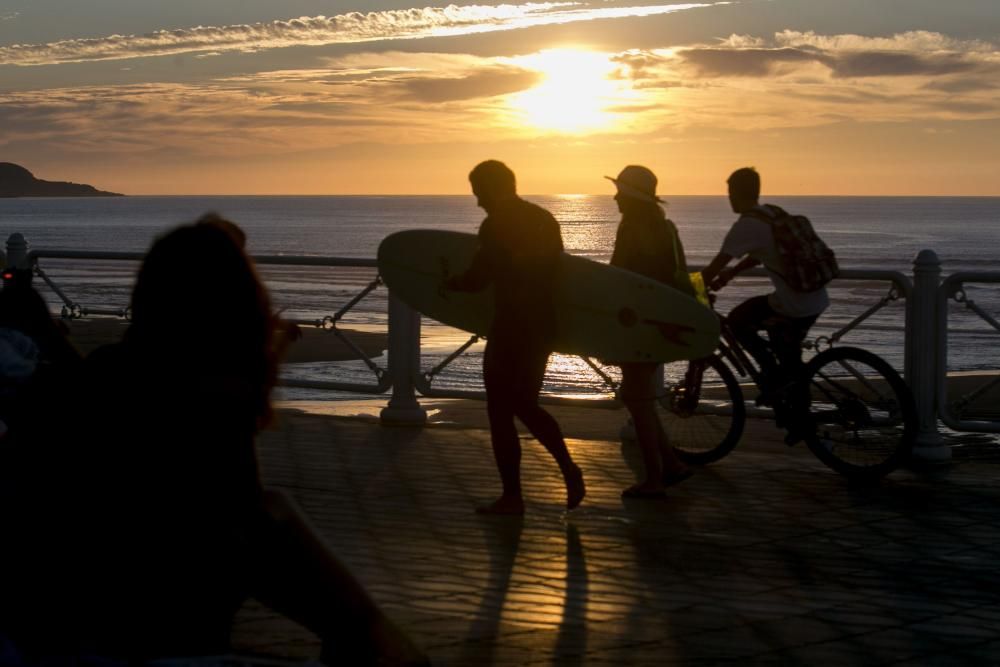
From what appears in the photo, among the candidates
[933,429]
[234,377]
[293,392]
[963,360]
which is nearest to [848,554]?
[933,429]

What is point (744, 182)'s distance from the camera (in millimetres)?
7820

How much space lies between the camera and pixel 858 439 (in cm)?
808

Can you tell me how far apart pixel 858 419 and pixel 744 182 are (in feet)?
4.83

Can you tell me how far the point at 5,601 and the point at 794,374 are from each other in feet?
19.3

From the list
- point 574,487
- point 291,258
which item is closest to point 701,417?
point 574,487

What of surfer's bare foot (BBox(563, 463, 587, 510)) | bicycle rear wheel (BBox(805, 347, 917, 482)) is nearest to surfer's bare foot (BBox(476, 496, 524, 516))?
surfer's bare foot (BBox(563, 463, 587, 510))

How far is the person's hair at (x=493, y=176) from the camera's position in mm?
6793

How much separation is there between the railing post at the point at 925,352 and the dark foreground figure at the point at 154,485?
6383 millimetres

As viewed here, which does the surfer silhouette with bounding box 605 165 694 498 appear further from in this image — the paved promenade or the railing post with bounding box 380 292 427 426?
the railing post with bounding box 380 292 427 426

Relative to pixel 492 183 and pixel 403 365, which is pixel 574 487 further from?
pixel 403 365

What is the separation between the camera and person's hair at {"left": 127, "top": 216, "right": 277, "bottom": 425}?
8.75 ft

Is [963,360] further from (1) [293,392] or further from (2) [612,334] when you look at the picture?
(2) [612,334]

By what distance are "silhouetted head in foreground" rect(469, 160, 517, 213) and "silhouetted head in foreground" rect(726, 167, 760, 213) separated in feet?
5.12

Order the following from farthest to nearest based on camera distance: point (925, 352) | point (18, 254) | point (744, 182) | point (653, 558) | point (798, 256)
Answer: point (18, 254) < point (925, 352) < point (744, 182) < point (798, 256) < point (653, 558)
